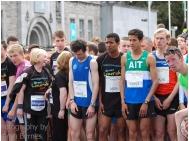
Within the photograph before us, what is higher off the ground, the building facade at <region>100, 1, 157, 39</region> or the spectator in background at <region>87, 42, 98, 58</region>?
the building facade at <region>100, 1, 157, 39</region>

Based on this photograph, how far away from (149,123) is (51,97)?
2.00m

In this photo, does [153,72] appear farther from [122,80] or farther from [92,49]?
[92,49]

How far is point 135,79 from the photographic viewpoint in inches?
281

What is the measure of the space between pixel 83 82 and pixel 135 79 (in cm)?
93

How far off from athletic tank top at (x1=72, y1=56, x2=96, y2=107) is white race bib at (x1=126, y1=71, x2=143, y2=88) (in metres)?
0.72

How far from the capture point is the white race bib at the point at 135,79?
7105 millimetres

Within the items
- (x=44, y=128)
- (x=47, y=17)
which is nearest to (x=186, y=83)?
(x=44, y=128)

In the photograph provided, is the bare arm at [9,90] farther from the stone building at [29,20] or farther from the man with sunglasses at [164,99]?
the stone building at [29,20]

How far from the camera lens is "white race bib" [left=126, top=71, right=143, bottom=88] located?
23.3 feet

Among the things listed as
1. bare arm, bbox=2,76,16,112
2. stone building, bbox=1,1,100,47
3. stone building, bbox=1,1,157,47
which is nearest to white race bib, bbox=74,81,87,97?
bare arm, bbox=2,76,16,112

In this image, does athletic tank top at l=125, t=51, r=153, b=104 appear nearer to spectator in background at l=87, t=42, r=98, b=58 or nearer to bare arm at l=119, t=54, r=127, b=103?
bare arm at l=119, t=54, r=127, b=103

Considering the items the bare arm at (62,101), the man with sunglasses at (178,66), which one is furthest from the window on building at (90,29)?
the man with sunglasses at (178,66)

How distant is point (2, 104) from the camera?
28.4 ft

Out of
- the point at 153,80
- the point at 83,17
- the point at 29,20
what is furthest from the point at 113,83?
the point at 83,17
